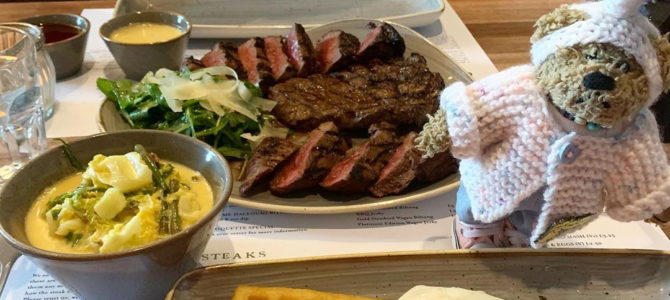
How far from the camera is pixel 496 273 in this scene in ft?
4.03

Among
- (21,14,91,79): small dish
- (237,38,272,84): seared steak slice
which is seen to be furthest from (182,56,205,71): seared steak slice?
(21,14,91,79): small dish

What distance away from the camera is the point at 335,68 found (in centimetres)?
215

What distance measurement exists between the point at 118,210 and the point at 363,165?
0.67 metres

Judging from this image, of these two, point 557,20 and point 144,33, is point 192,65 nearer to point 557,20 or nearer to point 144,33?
point 144,33

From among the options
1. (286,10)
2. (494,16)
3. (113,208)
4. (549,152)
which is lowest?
(494,16)

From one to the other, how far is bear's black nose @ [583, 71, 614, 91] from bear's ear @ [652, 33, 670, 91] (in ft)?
0.36

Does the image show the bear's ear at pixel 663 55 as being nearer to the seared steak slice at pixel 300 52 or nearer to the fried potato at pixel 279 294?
the fried potato at pixel 279 294

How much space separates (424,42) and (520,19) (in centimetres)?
76

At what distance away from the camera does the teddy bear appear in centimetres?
94

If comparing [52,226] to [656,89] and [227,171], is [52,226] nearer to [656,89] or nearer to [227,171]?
[227,171]

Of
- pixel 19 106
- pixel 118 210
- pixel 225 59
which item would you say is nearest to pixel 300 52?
pixel 225 59

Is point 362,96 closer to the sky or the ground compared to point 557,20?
closer to the ground

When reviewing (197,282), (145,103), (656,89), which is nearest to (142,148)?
(197,282)

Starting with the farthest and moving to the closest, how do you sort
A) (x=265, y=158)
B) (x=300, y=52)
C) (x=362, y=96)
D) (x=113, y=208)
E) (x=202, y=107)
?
(x=300, y=52), (x=362, y=96), (x=202, y=107), (x=265, y=158), (x=113, y=208)
